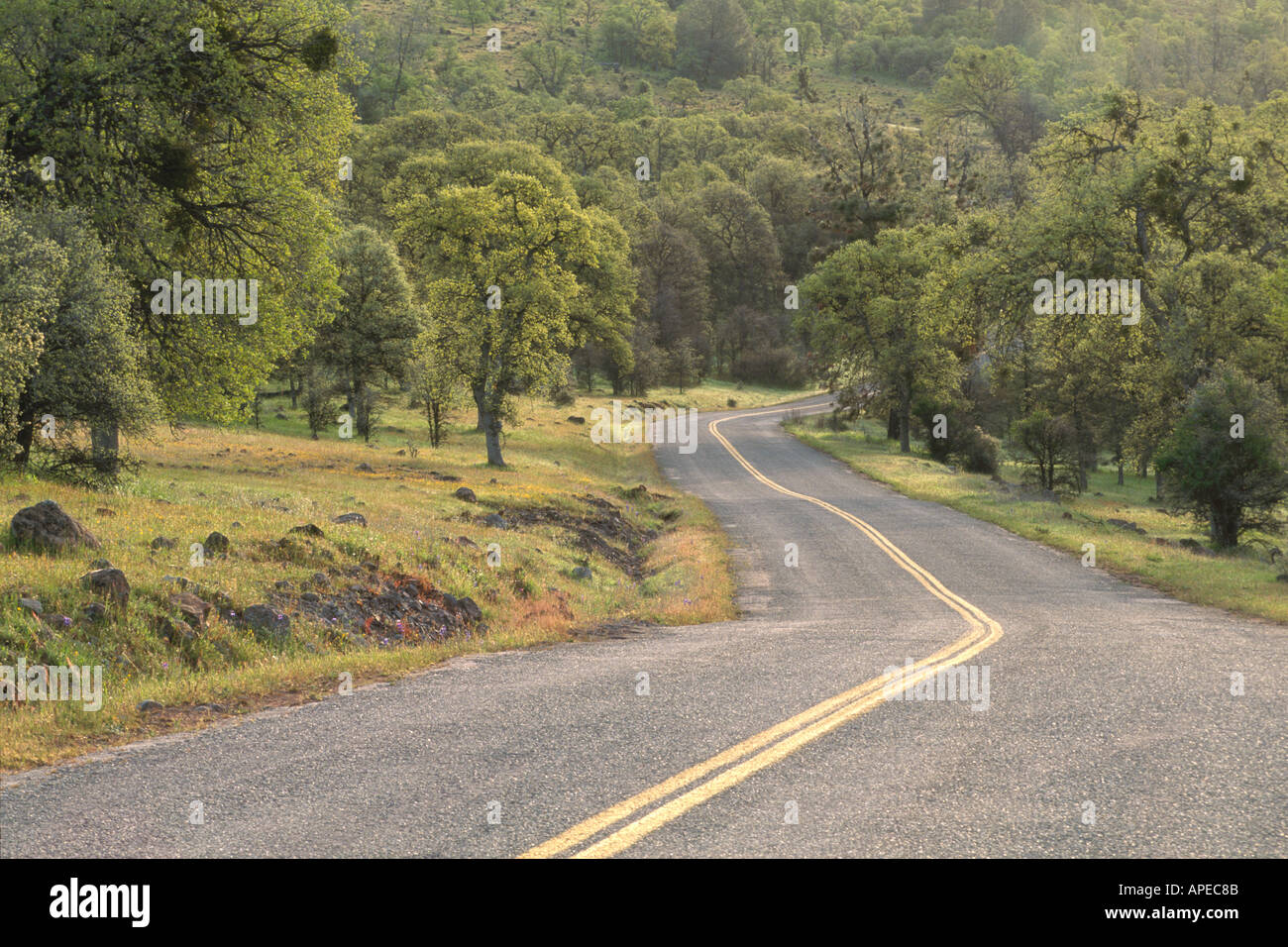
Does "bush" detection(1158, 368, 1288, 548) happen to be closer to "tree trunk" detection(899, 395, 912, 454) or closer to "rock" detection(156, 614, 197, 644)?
"tree trunk" detection(899, 395, 912, 454)

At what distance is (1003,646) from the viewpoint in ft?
38.3

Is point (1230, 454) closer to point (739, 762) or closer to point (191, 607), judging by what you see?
point (739, 762)

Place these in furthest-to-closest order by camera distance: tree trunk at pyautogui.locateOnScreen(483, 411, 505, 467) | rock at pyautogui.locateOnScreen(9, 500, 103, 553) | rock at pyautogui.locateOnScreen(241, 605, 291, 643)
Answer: tree trunk at pyautogui.locateOnScreen(483, 411, 505, 467)
rock at pyautogui.locateOnScreen(9, 500, 103, 553)
rock at pyautogui.locateOnScreen(241, 605, 291, 643)

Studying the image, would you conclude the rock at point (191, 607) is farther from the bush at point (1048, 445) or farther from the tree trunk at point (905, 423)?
the tree trunk at point (905, 423)

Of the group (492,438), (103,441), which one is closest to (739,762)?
(103,441)

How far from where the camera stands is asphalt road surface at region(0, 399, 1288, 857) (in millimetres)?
5105

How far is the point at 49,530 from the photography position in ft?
39.9

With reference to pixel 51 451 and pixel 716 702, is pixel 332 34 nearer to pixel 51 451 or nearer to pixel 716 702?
pixel 51 451

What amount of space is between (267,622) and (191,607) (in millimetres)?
921

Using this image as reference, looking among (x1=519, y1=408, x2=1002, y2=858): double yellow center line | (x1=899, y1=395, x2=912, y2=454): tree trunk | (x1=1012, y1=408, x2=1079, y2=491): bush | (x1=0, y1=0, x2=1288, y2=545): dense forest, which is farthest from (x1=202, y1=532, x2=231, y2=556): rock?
(x1=899, y1=395, x2=912, y2=454): tree trunk

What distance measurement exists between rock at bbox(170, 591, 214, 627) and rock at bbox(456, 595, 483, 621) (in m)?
4.51
